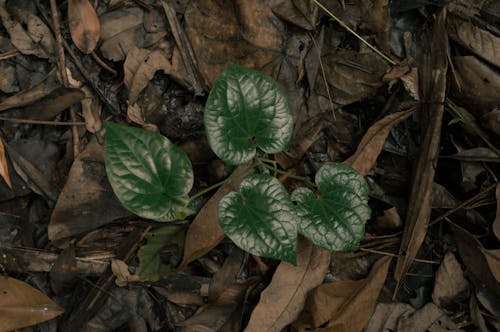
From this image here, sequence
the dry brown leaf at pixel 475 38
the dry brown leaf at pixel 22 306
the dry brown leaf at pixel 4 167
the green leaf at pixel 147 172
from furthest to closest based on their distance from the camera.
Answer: the dry brown leaf at pixel 475 38
the dry brown leaf at pixel 4 167
the dry brown leaf at pixel 22 306
the green leaf at pixel 147 172

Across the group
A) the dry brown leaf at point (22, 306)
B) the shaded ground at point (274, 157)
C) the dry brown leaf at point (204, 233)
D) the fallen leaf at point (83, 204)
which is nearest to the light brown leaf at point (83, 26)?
the shaded ground at point (274, 157)

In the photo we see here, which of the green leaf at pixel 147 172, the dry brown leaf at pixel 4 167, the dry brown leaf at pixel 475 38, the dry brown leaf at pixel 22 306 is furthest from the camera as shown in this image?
the dry brown leaf at pixel 475 38

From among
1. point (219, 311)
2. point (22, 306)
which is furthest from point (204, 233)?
point (22, 306)

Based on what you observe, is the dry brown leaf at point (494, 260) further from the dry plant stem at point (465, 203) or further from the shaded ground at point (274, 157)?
the dry plant stem at point (465, 203)

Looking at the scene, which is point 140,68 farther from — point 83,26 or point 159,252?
point 159,252

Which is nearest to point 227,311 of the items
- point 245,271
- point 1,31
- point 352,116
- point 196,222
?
point 245,271

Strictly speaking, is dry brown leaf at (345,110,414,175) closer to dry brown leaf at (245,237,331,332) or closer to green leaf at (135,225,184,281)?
dry brown leaf at (245,237,331,332)
